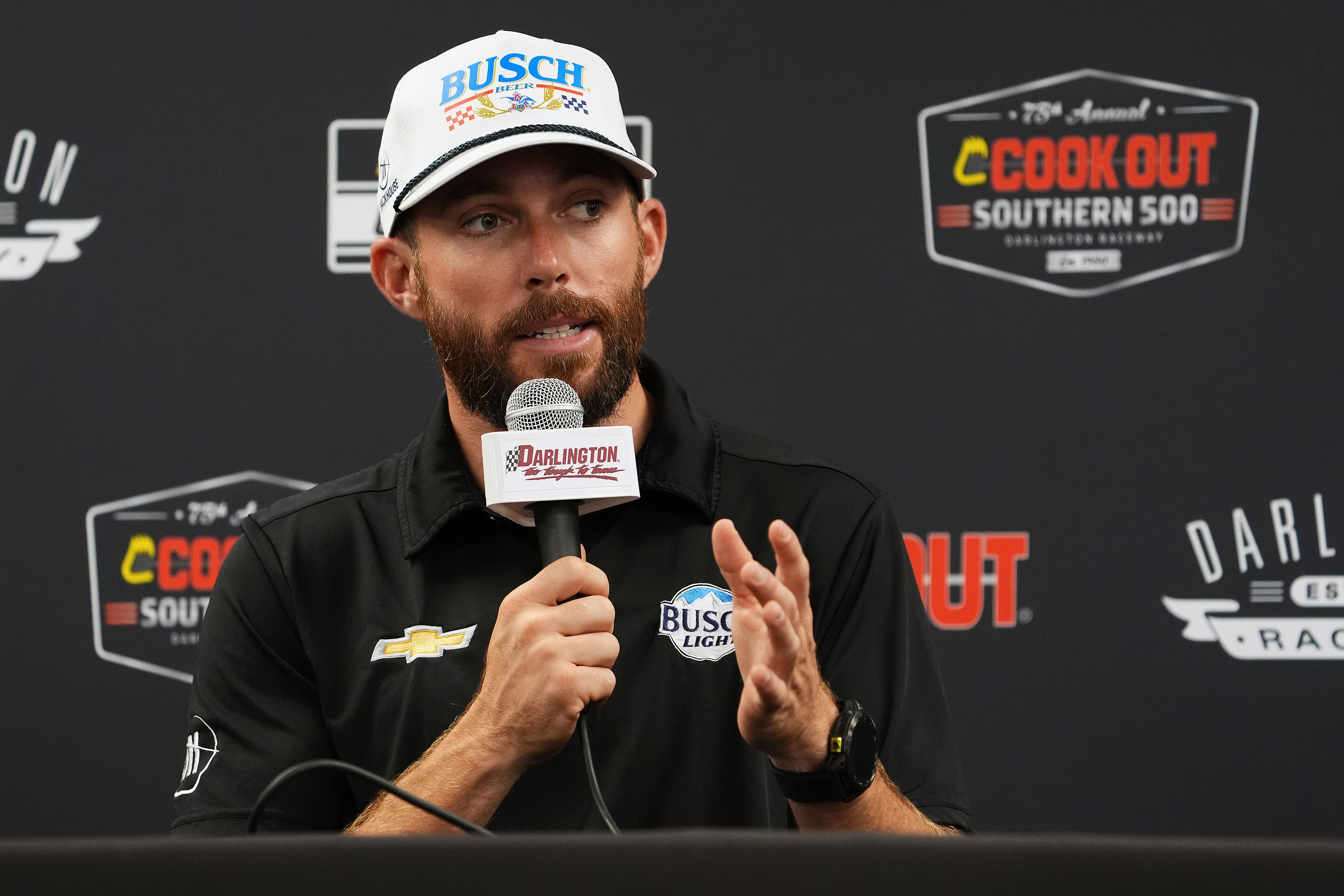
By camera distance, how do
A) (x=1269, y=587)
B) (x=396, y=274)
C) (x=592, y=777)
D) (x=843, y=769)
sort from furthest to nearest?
(x=1269, y=587)
(x=396, y=274)
(x=843, y=769)
(x=592, y=777)

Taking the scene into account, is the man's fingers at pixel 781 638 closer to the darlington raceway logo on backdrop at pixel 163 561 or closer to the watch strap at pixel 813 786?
the watch strap at pixel 813 786

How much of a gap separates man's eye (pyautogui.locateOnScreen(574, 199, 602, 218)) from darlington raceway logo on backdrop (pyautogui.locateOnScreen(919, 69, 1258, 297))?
33.6 inches

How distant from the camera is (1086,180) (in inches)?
69.9

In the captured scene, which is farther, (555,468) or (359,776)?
(555,468)

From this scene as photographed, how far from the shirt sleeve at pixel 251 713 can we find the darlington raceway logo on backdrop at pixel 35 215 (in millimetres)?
986

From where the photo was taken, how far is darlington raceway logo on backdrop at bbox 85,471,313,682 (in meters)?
1.79

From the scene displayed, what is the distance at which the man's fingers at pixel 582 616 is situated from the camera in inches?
31.9

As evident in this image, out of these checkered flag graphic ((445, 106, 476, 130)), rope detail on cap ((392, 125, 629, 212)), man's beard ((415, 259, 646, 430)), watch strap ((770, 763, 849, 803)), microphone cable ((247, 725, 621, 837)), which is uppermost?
checkered flag graphic ((445, 106, 476, 130))

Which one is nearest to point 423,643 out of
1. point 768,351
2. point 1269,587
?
point 768,351

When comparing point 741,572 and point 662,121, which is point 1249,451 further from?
point 741,572

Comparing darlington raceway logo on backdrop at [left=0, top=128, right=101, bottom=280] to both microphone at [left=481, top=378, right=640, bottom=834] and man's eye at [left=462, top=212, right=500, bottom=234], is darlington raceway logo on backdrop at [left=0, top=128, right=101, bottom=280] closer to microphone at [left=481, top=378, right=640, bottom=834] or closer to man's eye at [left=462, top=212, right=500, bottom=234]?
man's eye at [left=462, top=212, right=500, bottom=234]

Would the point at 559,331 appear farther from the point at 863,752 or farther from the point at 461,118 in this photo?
the point at 863,752

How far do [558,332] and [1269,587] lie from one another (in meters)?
1.29

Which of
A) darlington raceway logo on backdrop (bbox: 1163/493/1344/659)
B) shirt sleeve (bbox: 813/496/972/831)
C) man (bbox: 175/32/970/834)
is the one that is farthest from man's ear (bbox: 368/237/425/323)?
darlington raceway logo on backdrop (bbox: 1163/493/1344/659)
